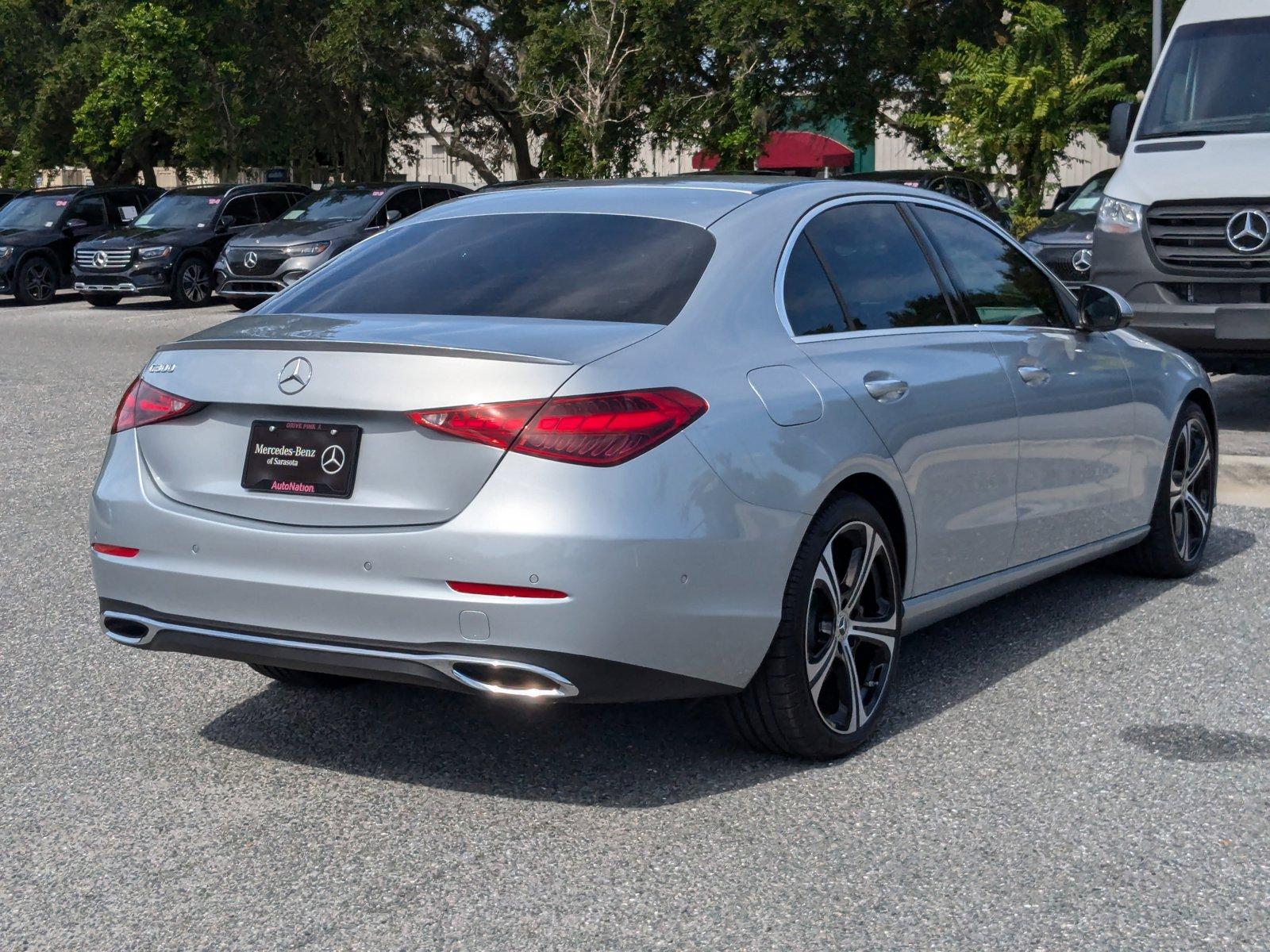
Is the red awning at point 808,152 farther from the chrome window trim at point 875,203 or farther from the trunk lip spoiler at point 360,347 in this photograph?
the trunk lip spoiler at point 360,347

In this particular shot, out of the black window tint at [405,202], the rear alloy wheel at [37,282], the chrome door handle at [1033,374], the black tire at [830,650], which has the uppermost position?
the chrome door handle at [1033,374]

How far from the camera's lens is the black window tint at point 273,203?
2770 cm

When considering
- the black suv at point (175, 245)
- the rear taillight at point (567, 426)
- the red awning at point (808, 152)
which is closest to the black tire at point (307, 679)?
the rear taillight at point (567, 426)

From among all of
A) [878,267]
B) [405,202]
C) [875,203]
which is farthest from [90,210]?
[878,267]

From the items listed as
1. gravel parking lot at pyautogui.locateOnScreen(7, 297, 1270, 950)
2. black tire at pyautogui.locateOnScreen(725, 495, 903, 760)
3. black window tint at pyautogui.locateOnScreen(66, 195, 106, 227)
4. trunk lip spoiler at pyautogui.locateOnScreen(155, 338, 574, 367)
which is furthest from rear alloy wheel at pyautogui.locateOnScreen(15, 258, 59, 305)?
black tire at pyautogui.locateOnScreen(725, 495, 903, 760)

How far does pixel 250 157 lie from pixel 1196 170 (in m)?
30.4

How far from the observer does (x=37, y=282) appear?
28844 millimetres

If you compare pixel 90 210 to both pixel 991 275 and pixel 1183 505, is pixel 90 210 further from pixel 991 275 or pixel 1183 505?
pixel 991 275

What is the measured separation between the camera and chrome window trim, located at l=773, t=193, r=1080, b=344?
15.5ft

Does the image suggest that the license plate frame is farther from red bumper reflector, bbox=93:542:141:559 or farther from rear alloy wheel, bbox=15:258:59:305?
rear alloy wheel, bbox=15:258:59:305

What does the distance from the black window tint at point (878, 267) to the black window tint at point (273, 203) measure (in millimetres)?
23452

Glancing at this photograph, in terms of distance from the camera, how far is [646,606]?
4.02 metres

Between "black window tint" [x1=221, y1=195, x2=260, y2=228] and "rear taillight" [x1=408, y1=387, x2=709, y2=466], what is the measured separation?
24.2 metres

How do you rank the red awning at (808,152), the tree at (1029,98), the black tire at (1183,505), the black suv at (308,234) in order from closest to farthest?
the black tire at (1183,505)
the black suv at (308,234)
the tree at (1029,98)
the red awning at (808,152)
